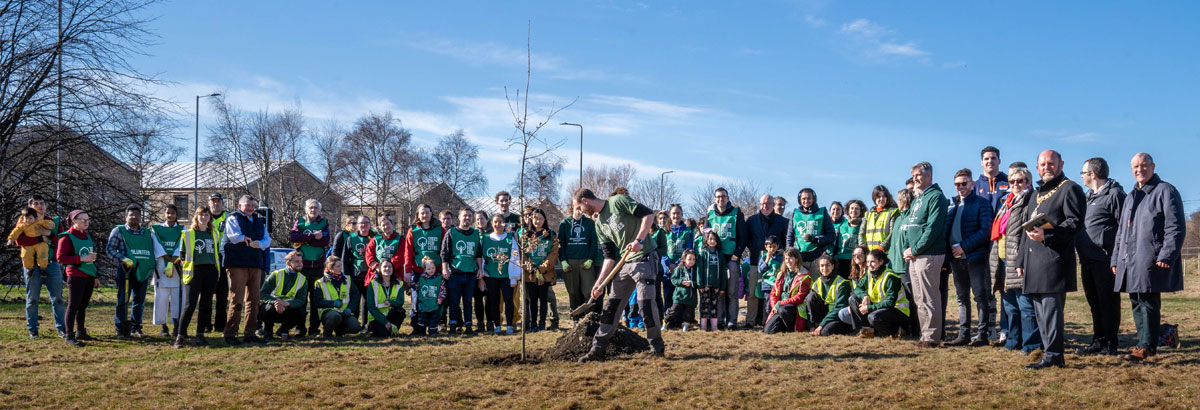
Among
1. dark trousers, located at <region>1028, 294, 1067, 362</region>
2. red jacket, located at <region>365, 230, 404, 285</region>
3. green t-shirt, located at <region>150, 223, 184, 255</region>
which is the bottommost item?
→ dark trousers, located at <region>1028, 294, 1067, 362</region>

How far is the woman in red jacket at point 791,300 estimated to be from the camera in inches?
409

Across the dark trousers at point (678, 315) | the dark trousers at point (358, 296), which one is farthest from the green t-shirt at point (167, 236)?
the dark trousers at point (678, 315)

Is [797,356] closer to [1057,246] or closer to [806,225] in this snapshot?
[1057,246]

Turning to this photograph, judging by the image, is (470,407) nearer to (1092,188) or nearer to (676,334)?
(676,334)

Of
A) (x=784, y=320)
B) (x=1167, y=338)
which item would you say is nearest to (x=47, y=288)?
(x=784, y=320)

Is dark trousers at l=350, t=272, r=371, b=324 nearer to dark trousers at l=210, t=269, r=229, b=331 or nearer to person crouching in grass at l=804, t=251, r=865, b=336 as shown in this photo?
dark trousers at l=210, t=269, r=229, b=331

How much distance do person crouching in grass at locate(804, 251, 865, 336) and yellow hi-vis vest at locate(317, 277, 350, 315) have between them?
5.85 meters

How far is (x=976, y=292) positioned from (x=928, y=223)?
3.27 feet

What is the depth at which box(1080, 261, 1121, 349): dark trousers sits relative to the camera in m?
7.21

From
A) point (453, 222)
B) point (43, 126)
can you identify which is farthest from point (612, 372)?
point (43, 126)

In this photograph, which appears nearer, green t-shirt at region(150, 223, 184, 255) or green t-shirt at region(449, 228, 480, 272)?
green t-shirt at region(150, 223, 184, 255)

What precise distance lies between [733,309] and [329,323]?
523cm

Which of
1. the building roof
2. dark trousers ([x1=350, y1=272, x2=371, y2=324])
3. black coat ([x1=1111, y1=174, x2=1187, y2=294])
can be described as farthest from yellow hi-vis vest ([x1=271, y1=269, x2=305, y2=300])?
the building roof

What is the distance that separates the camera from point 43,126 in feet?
55.8
